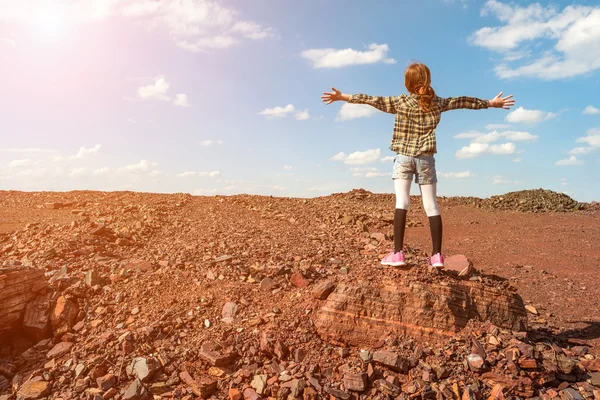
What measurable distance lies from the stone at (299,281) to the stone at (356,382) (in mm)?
2070

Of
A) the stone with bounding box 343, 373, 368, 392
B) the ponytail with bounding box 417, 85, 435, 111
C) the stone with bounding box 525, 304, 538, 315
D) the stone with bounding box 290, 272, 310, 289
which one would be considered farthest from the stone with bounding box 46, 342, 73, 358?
the stone with bounding box 525, 304, 538, 315

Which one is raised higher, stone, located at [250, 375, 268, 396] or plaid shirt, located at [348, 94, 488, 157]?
plaid shirt, located at [348, 94, 488, 157]

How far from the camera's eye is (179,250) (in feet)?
26.8

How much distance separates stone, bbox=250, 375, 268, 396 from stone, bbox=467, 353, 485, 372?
7.12 feet

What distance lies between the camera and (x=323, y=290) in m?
5.50

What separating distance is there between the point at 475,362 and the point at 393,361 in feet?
2.83

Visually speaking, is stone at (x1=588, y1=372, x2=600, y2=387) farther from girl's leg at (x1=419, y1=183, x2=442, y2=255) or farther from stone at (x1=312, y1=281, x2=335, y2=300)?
stone at (x1=312, y1=281, x2=335, y2=300)

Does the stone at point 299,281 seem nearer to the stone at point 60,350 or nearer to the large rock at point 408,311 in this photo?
the large rock at point 408,311

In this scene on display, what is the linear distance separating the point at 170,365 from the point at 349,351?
2066 mm

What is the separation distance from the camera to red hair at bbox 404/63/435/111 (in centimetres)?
520

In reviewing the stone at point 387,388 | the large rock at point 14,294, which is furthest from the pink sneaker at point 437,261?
the large rock at point 14,294

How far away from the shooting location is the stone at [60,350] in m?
5.65

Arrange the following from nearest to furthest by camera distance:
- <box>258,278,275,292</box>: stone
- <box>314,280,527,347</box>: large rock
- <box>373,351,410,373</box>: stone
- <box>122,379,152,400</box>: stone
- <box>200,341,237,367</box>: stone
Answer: <box>373,351,410,373</box>: stone, <box>122,379,152,400</box>: stone, <box>200,341,237,367</box>: stone, <box>314,280,527,347</box>: large rock, <box>258,278,275,292</box>: stone

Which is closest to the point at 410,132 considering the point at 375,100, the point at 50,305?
the point at 375,100
